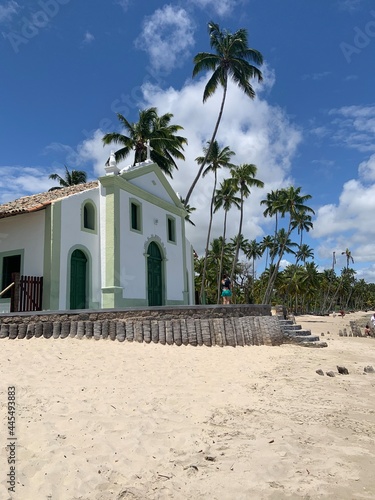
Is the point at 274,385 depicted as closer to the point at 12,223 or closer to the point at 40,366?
the point at 40,366

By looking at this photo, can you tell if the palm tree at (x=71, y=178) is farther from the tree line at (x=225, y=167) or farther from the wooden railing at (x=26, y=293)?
the wooden railing at (x=26, y=293)

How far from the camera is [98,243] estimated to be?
15.9 m

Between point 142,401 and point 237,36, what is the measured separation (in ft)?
80.5

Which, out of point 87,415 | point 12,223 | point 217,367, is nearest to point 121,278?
point 12,223

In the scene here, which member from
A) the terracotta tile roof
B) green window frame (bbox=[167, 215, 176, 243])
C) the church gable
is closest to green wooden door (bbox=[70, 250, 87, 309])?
the terracotta tile roof

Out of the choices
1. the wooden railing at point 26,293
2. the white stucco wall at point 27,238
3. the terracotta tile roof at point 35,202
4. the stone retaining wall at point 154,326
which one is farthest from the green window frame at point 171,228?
the stone retaining wall at point 154,326

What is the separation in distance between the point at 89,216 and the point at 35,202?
224 cm

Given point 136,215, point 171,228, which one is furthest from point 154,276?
point 171,228

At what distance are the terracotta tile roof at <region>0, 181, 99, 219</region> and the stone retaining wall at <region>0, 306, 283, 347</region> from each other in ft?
13.3

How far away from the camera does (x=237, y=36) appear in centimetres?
2414

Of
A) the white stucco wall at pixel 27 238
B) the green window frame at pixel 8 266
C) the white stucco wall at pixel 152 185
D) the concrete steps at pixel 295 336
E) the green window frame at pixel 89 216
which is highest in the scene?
the white stucco wall at pixel 152 185

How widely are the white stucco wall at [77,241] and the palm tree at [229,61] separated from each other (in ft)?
33.7

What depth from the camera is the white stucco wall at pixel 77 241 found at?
46.4 ft

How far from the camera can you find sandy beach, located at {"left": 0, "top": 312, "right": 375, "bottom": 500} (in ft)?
10.9
